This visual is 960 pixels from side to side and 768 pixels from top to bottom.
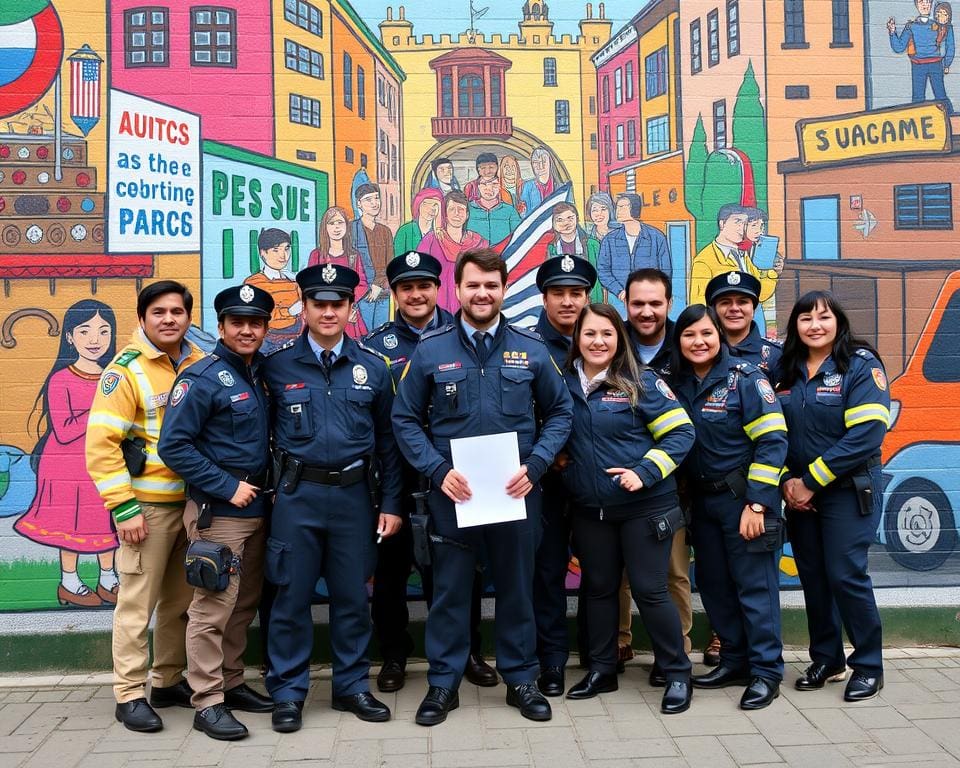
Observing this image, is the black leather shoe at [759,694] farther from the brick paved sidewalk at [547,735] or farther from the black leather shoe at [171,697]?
the black leather shoe at [171,697]

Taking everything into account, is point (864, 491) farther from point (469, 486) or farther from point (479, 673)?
point (479, 673)

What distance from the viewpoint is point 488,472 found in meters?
3.80

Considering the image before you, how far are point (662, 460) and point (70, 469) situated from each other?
340 centimetres

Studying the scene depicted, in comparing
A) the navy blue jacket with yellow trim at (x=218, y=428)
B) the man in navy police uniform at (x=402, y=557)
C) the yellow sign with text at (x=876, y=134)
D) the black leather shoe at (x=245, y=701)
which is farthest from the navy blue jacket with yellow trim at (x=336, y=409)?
the yellow sign with text at (x=876, y=134)

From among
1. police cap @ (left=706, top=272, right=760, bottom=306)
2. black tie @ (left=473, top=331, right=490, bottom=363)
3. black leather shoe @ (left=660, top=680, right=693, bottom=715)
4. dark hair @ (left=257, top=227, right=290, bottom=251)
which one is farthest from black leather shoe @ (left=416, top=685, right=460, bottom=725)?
dark hair @ (left=257, top=227, right=290, bottom=251)

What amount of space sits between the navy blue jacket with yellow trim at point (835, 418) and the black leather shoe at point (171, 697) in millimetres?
3357

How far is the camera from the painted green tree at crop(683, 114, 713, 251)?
5.05 metres

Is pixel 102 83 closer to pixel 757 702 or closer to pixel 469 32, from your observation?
pixel 469 32

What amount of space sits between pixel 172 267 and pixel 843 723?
4369mm

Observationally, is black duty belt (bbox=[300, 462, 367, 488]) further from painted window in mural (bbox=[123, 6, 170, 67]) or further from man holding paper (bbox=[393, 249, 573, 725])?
painted window in mural (bbox=[123, 6, 170, 67])

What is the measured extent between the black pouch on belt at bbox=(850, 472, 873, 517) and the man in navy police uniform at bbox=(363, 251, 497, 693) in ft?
6.56

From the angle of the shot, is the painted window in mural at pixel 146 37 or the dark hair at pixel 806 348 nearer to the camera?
the dark hair at pixel 806 348

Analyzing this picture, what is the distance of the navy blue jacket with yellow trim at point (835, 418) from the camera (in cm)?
405

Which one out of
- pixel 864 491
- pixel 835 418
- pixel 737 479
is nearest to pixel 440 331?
pixel 737 479
